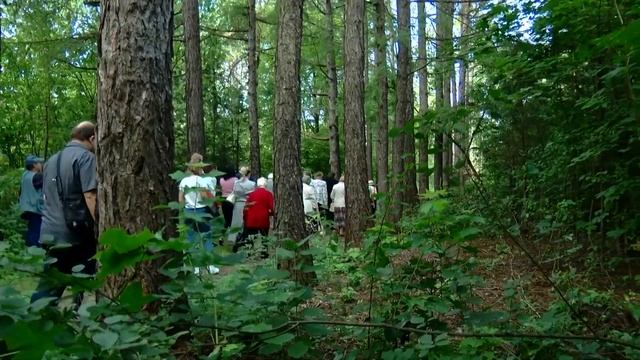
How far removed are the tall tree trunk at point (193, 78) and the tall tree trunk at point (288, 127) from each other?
7.63 metres

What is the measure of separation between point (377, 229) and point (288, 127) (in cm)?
326

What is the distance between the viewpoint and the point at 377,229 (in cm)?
375

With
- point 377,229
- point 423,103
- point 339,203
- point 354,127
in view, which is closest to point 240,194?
point 354,127

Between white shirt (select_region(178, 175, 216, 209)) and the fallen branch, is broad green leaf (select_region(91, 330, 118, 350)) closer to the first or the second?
the fallen branch

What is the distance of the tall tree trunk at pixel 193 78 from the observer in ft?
46.3

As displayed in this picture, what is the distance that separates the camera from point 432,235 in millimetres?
3131

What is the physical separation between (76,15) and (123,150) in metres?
14.7

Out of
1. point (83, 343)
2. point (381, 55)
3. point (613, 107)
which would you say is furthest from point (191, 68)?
point (83, 343)

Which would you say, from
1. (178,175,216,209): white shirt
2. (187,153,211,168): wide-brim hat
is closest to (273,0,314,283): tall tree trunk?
(178,175,216,209): white shirt

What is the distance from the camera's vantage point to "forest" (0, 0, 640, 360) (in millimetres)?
2170

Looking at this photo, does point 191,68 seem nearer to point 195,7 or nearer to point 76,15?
point 195,7

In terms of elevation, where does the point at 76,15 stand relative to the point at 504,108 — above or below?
above

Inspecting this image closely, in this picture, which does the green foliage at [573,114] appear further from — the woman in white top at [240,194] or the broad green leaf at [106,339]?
the woman in white top at [240,194]

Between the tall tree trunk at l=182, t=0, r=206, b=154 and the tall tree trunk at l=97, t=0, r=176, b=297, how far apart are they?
10922 mm
